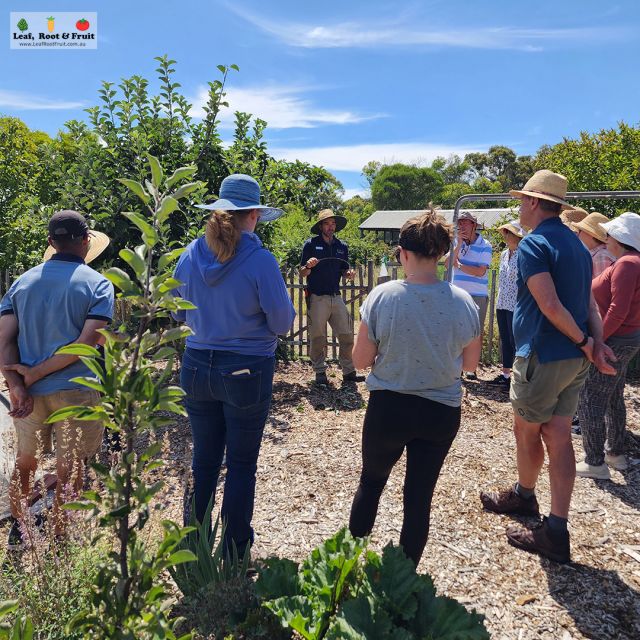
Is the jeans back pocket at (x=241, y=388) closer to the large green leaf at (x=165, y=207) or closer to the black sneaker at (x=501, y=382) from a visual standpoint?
the large green leaf at (x=165, y=207)

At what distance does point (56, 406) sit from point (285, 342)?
479 cm

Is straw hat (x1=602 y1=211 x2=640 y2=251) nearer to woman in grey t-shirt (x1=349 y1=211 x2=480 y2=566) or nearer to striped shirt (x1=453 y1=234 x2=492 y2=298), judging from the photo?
woman in grey t-shirt (x1=349 y1=211 x2=480 y2=566)

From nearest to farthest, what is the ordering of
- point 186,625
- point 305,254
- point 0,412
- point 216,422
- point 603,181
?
point 186,625 < point 216,422 < point 0,412 < point 305,254 < point 603,181

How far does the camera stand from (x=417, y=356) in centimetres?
230

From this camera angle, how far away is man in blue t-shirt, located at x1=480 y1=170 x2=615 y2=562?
279 centimetres

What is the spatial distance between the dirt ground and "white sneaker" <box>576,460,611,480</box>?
0.05 m

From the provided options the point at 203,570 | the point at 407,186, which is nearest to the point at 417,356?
the point at 203,570

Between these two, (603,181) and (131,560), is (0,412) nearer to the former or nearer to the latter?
(131,560)

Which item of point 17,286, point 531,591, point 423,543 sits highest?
point 17,286

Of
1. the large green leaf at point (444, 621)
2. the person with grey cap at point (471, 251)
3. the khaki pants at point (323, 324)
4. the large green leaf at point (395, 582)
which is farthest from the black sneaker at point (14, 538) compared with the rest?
the person with grey cap at point (471, 251)

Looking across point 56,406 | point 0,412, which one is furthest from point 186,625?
point 0,412

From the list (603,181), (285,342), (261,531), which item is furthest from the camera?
(603,181)

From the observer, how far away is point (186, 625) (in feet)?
7.42

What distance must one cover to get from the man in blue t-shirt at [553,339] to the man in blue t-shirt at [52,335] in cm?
219
